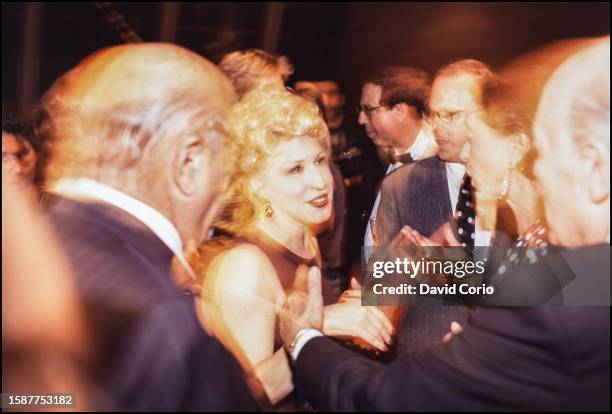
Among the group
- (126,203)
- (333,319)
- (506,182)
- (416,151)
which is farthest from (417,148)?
(126,203)

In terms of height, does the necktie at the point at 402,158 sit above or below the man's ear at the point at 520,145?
below

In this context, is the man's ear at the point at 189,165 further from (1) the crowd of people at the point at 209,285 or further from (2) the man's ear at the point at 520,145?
(2) the man's ear at the point at 520,145

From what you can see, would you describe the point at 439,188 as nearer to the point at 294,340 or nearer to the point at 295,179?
the point at 295,179

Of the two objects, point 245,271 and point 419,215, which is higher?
point 419,215

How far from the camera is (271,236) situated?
1.75 m

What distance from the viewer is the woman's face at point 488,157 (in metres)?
1.72

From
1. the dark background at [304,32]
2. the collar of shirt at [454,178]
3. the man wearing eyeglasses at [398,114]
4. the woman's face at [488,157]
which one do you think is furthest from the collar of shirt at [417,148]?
the dark background at [304,32]

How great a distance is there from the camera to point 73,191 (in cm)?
102

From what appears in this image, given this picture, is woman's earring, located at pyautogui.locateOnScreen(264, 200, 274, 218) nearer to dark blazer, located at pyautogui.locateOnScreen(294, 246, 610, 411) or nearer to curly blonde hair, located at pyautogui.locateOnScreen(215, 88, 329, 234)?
curly blonde hair, located at pyautogui.locateOnScreen(215, 88, 329, 234)

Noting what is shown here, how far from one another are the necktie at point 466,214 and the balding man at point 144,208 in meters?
0.95

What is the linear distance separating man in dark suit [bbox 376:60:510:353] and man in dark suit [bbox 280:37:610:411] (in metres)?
0.72

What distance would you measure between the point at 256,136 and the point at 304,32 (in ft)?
23.2

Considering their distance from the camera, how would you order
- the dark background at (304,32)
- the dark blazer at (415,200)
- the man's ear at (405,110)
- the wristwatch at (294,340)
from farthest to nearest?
the dark background at (304,32)
the man's ear at (405,110)
the dark blazer at (415,200)
the wristwatch at (294,340)

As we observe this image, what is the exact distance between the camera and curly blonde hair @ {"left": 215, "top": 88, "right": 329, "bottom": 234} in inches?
70.2
